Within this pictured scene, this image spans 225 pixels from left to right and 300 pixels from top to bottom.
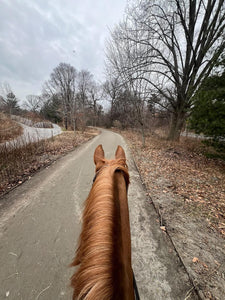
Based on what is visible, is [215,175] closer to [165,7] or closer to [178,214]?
[178,214]

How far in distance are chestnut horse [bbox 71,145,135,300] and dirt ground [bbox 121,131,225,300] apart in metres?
1.73

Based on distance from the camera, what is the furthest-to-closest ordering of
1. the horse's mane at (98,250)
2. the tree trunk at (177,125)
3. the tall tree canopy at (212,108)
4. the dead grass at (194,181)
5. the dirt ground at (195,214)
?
the tree trunk at (177,125), the tall tree canopy at (212,108), the dead grass at (194,181), the dirt ground at (195,214), the horse's mane at (98,250)

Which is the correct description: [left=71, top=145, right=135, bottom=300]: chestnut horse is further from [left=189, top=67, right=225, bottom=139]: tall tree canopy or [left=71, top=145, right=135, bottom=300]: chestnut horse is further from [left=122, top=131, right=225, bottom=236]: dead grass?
[left=189, top=67, right=225, bottom=139]: tall tree canopy

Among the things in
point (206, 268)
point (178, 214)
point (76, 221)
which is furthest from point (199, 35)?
point (76, 221)

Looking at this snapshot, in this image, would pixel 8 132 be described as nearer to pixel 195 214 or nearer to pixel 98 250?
pixel 98 250

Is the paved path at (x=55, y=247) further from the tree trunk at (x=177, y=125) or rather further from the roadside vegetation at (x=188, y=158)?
the tree trunk at (x=177, y=125)

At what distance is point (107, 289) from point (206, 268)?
2.11 metres

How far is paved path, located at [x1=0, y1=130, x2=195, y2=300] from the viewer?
1.38 metres

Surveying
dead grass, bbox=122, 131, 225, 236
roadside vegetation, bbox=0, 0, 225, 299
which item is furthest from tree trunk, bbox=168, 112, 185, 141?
dead grass, bbox=122, 131, 225, 236

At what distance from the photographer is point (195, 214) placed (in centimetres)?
256

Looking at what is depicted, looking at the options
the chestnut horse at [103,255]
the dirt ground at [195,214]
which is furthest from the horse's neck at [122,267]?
the dirt ground at [195,214]

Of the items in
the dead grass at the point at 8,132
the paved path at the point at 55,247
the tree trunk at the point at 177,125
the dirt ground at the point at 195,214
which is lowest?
the paved path at the point at 55,247

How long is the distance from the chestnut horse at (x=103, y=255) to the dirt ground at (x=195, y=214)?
1.73m

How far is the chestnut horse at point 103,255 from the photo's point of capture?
0.44 meters
